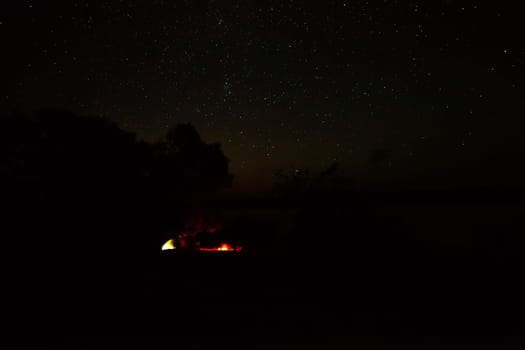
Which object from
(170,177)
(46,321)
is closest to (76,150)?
(170,177)

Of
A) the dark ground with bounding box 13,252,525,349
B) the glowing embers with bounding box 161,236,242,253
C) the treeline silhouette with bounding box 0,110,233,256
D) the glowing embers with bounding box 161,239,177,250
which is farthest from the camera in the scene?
the glowing embers with bounding box 161,239,177,250

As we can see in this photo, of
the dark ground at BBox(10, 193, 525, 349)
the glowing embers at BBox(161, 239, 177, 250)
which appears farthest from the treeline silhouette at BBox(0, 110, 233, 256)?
the dark ground at BBox(10, 193, 525, 349)

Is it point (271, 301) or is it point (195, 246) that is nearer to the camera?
point (271, 301)

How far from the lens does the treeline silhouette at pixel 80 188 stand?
448 inches

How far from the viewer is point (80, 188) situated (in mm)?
12969

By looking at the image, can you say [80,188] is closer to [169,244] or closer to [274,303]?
[169,244]

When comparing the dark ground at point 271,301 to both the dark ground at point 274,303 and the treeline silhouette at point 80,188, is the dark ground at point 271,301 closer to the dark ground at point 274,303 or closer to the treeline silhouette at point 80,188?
the dark ground at point 274,303

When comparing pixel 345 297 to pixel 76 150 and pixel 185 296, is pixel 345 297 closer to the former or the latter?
pixel 185 296

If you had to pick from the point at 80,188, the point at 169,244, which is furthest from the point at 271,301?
the point at 169,244

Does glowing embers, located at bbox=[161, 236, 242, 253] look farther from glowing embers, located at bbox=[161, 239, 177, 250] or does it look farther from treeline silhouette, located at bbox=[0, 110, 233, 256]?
treeline silhouette, located at bbox=[0, 110, 233, 256]

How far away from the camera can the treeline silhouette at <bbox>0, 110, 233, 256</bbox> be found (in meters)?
11.4

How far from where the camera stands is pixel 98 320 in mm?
4871

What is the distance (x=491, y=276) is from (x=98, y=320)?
4.71 meters

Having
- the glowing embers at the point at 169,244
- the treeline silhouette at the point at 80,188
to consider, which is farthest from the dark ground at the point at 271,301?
the glowing embers at the point at 169,244
